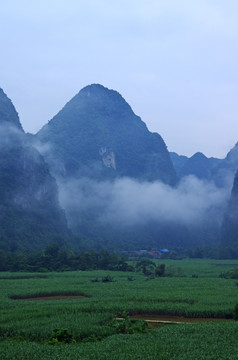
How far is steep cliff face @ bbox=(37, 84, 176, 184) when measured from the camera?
477 ft

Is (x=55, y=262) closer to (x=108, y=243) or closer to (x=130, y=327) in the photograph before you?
(x=130, y=327)

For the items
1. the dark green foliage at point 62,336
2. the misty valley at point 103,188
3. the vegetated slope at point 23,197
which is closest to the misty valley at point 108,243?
the dark green foliage at point 62,336

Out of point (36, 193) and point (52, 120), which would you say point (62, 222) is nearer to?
point (36, 193)

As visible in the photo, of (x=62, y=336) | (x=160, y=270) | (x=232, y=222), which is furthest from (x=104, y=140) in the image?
(x=62, y=336)

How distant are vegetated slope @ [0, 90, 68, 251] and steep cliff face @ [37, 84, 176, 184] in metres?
38.4

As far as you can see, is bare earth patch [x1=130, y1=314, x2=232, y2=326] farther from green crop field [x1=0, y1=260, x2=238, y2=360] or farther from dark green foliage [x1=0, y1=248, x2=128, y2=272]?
dark green foliage [x1=0, y1=248, x2=128, y2=272]

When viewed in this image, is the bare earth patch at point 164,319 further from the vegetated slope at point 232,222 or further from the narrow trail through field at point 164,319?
the vegetated slope at point 232,222

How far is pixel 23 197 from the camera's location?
8350 cm

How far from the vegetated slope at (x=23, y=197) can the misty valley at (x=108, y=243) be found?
10.7 inches

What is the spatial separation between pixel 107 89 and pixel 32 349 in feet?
547

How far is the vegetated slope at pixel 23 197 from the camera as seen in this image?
7394 cm

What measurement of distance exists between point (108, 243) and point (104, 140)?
58923mm

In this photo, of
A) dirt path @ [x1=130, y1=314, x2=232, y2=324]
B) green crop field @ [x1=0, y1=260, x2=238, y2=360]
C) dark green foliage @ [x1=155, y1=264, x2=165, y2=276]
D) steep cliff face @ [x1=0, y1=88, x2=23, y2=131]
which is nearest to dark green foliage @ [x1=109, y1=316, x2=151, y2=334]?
green crop field @ [x1=0, y1=260, x2=238, y2=360]

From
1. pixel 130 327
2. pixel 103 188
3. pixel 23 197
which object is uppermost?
pixel 103 188
